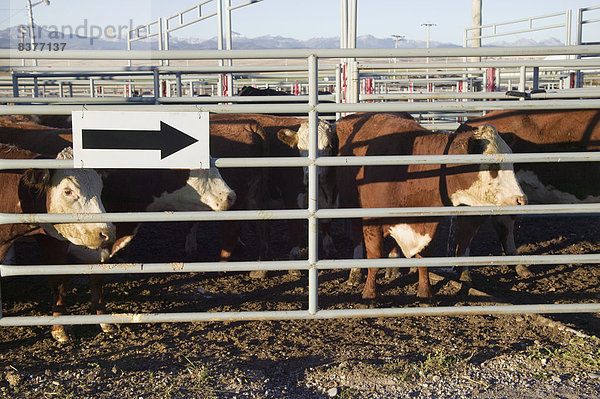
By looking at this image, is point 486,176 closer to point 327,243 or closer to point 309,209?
point 309,209

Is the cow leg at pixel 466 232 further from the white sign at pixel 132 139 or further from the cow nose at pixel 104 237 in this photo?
the cow nose at pixel 104 237

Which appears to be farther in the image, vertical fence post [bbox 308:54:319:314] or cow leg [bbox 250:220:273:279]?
cow leg [bbox 250:220:273:279]

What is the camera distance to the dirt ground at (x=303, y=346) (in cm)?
325

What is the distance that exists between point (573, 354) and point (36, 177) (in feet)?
11.8

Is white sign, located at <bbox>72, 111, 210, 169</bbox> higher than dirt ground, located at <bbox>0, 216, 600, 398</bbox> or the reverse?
higher

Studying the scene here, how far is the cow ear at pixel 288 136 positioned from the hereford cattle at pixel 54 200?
2.28 meters

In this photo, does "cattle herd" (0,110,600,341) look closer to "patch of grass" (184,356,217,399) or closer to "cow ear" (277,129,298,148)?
"cow ear" (277,129,298,148)

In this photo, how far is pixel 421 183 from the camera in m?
4.65

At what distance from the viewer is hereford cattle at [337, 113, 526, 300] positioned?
437 centimetres

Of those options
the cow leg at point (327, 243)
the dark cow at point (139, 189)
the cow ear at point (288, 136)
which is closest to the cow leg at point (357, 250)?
the cow leg at point (327, 243)

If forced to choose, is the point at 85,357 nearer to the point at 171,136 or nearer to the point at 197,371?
the point at 197,371

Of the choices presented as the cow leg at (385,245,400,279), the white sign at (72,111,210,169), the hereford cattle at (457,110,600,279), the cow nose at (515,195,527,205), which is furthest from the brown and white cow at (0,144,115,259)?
the hereford cattle at (457,110,600,279)

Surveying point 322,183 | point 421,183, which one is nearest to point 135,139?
point 421,183

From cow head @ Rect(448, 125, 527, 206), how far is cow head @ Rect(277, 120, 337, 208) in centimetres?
171
